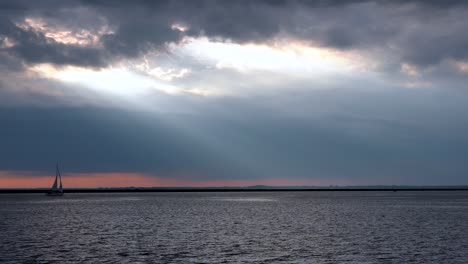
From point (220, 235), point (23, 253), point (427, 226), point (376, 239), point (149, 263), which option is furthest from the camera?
point (427, 226)

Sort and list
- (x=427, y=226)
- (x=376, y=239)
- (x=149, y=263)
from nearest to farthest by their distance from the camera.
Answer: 1. (x=149, y=263)
2. (x=376, y=239)
3. (x=427, y=226)

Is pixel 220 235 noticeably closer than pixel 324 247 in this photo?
No

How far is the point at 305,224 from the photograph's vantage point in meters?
87.8

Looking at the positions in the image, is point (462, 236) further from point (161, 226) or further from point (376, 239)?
point (161, 226)

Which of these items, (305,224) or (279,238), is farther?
(305,224)

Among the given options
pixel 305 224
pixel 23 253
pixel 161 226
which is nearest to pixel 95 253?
pixel 23 253

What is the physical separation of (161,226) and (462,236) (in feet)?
148

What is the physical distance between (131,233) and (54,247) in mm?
17219

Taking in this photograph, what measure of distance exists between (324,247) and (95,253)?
24724 mm

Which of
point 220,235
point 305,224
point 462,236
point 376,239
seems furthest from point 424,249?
point 305,224

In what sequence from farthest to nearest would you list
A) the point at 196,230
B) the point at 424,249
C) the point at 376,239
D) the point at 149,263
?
the point at 196,230
the point at 376,239
the point at 424,249
the point at 149,263

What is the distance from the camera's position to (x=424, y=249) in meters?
55.6

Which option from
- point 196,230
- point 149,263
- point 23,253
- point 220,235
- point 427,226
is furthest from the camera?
point 427,226

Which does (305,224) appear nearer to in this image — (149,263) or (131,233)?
(131,233)
